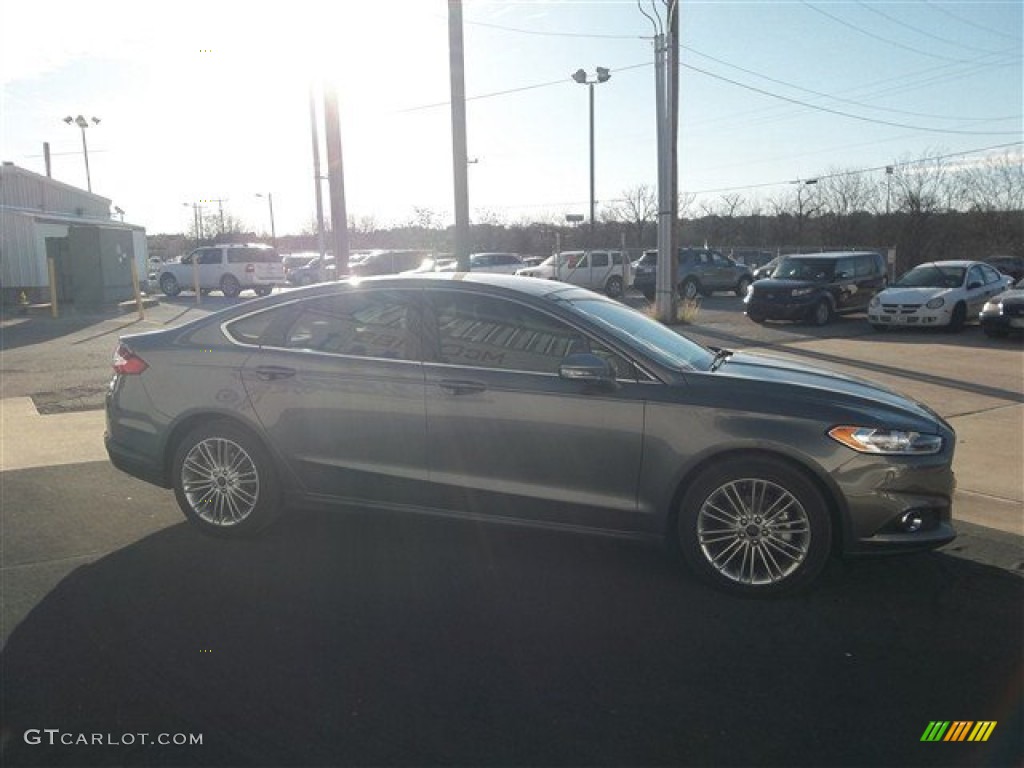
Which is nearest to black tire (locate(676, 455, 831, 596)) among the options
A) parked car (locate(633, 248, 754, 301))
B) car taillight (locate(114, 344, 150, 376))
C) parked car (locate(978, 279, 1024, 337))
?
car taillight (locate(114, 344, 150, 376))

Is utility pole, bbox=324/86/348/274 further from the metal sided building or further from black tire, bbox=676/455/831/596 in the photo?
the metal sided building

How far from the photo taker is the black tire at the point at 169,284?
107 feet

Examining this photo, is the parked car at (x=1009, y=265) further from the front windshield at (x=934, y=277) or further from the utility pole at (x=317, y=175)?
the utility pole at (x=317, y=175)

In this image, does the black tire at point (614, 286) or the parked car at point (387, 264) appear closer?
the parked car at point (387, 264)

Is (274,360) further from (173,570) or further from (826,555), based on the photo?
(826,555)

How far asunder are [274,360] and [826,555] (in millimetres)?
3171

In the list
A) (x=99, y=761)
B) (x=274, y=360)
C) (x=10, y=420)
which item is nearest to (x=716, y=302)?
(x=10, y=420)

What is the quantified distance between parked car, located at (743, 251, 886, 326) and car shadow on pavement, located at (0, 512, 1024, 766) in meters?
15.1

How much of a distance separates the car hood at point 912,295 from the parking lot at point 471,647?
12504 millimetres

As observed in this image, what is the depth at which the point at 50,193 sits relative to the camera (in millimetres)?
29766

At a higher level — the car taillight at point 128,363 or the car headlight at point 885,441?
the car taillight at point 128,363

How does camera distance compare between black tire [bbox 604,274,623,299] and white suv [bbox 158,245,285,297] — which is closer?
black tire [bbox 604,274,623,299]

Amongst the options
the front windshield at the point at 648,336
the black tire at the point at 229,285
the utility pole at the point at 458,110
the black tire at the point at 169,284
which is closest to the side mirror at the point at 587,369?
the front windshield at the point at 648,336

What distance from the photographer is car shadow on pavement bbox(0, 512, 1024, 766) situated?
9.87 feet
